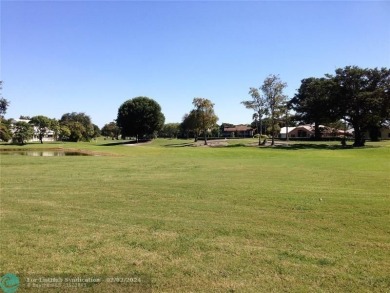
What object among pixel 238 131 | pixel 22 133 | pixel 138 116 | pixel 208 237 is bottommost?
pixel 208 237

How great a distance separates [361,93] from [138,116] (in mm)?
57873

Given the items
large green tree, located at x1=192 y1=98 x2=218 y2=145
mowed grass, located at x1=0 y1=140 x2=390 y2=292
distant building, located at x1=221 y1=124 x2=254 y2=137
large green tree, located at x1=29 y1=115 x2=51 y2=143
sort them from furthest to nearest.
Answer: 1. distant building, located at x1=221 y1=124 x2=254 y2=137
2. large green tree, located at x1=29 y1=115 x2=51 y2=143
3. large green tree, located at x1=192 y1=98 x2=218 y2=145
4. mowed grass, located at x1=0 y1=140 x2=390 y2=292

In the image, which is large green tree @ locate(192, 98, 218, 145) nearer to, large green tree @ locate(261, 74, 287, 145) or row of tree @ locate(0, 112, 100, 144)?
large green tree @ locate(261, 74, 287, 145)

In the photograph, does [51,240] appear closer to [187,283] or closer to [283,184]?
[187,283]

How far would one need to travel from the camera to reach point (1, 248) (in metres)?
6.90

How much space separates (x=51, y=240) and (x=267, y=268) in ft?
14.6

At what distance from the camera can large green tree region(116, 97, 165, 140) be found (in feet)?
324

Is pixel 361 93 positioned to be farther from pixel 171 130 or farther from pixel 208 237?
pixel 171 130

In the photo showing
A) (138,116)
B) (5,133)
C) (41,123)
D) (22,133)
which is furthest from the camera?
(41,123)

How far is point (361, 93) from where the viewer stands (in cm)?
6294

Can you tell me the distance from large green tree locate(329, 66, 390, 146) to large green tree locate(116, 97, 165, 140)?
5113 centimetres

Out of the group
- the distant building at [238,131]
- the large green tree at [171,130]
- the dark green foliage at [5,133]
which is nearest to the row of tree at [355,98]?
the dark green foliage at [5,133]

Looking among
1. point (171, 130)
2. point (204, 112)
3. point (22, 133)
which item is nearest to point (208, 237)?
point (204, 112)

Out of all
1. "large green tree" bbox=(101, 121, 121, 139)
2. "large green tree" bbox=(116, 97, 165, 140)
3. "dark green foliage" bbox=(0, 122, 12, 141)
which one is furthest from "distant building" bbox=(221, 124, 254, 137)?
"dark green foliage" bbox=(0, 122, 12, 141)
